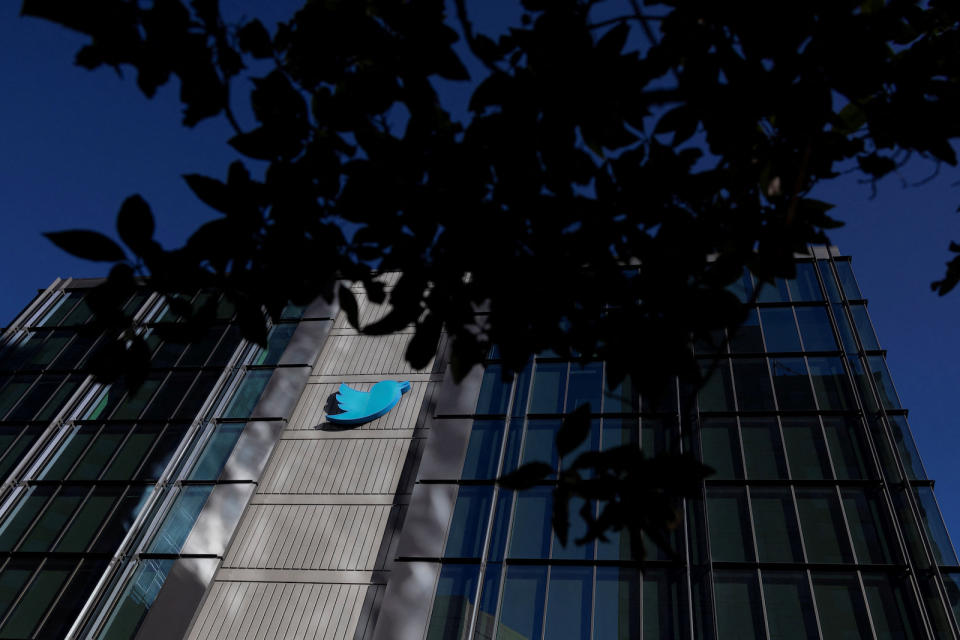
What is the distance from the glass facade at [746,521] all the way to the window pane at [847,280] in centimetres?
38

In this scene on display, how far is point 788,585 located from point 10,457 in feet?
61.3

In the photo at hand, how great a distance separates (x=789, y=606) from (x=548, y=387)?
6.85 metres

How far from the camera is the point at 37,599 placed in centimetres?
1434

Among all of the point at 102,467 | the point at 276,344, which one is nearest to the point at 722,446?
the point at 276,344

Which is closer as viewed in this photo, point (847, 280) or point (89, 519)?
point (89, 519)

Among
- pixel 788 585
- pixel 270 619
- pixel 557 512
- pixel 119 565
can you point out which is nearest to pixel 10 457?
pixel 119 565

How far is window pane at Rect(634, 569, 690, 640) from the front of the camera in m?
11.8

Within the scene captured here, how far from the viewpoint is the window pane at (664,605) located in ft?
38.5

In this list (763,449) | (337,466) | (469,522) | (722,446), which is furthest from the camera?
(337,466)

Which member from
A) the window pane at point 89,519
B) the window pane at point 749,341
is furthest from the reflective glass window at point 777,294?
the window pane at point 89,519

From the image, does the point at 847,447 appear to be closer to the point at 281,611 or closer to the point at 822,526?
the point at 822,526

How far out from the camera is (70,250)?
2.37 meters

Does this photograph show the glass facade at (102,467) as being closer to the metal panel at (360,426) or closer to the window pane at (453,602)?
the metal panel at (360,426)

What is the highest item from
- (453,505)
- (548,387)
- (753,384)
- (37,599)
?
(753,384)
